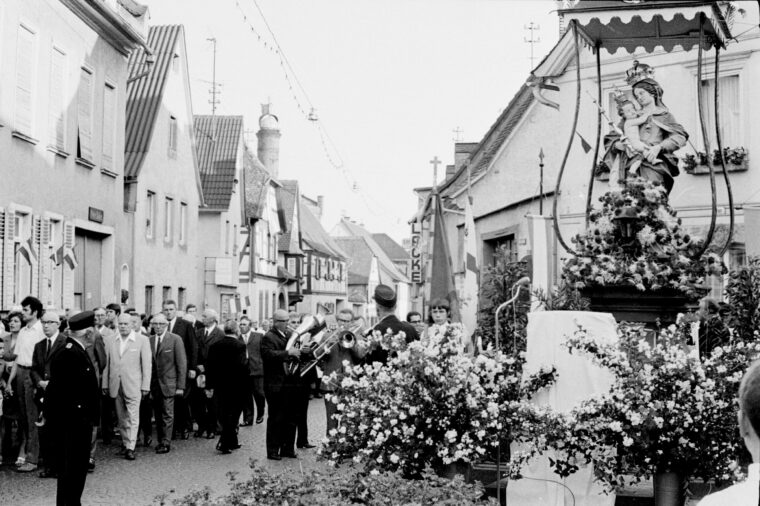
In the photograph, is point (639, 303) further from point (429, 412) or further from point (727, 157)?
point (727, 157)

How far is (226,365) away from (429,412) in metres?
8.93

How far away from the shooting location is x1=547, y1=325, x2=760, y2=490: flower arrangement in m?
7.30

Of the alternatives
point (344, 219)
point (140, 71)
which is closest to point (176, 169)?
point (140, 71)

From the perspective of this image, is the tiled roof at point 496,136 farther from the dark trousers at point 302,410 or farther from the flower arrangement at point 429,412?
the flower arrangement at point 429,412

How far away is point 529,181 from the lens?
2947cm

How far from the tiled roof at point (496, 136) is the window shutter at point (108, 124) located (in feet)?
35.9

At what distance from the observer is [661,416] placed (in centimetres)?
730

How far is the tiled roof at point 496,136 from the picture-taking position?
103ft

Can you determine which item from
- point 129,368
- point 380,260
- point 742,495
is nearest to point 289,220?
point 380,260

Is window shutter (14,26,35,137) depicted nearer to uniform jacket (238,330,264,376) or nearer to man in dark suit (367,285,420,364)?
uniform jacket (238,330,264,376)

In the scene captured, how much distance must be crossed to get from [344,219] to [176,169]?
86.0m

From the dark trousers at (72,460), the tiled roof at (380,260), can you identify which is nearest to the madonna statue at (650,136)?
the dark trousers at (72,460)

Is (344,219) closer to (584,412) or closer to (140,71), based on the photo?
(140,71)

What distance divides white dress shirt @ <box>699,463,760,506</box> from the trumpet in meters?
11.3
